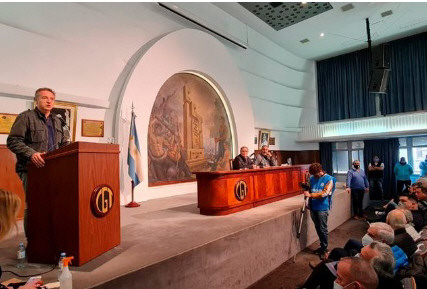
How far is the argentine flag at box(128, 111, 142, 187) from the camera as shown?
5.45 m

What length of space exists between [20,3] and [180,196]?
4939 mm

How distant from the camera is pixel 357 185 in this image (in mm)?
6953

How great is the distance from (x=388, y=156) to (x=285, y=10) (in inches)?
275

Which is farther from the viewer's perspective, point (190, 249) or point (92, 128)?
point (92, 128)

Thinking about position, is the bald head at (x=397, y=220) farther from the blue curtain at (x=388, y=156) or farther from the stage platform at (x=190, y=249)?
the blue curtain at (x=388, y=156)

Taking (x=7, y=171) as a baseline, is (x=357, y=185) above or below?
below

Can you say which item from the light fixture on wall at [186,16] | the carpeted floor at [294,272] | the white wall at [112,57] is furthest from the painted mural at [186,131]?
the carpeted floor at [294,272]

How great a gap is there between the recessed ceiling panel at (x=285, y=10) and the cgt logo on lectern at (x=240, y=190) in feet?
18.9

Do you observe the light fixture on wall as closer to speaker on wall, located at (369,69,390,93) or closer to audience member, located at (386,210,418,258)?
speaker on wall, located at (369,69,390,93)

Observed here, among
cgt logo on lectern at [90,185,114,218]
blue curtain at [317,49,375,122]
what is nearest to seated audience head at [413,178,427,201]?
cgt logo on lectern at [90,185,114,218]

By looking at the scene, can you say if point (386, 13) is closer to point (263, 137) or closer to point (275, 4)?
point (275, 4)

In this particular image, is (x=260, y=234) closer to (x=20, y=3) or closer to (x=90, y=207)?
(x=90, y=207)

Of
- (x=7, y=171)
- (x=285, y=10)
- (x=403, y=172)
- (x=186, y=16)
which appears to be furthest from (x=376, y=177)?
(x=7, y=171)

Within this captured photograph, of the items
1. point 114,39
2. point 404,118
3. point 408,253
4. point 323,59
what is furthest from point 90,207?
point 323,59
